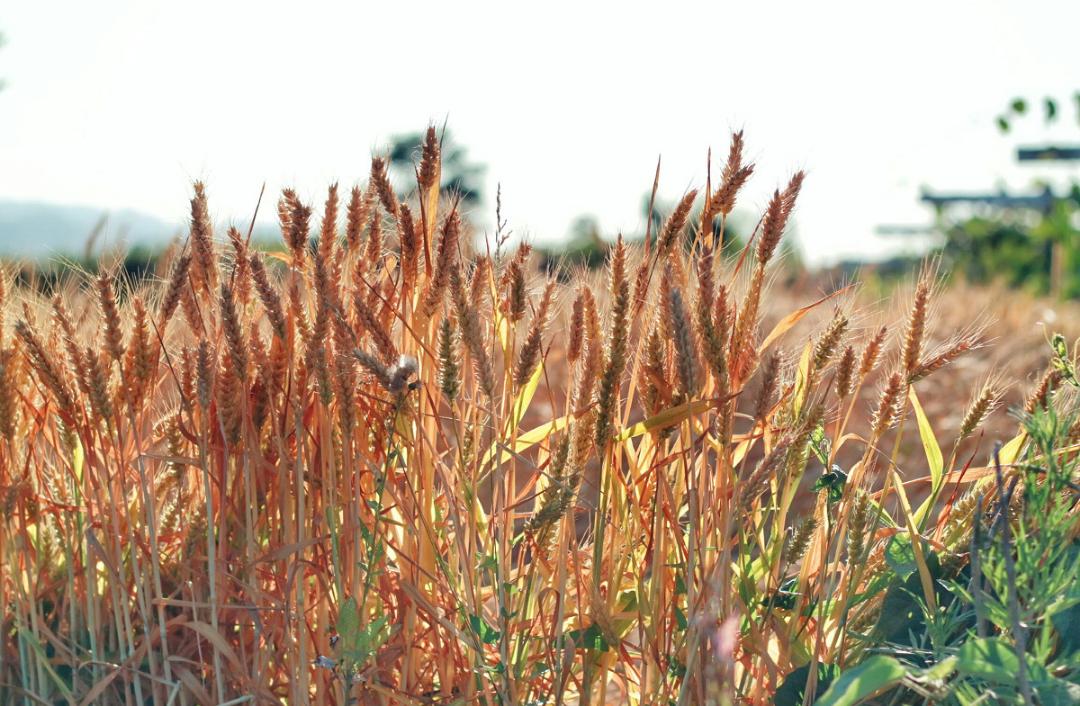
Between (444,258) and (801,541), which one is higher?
(444,258)

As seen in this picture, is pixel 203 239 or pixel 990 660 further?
pixel 203 239

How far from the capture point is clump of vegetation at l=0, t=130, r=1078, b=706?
4.10ft

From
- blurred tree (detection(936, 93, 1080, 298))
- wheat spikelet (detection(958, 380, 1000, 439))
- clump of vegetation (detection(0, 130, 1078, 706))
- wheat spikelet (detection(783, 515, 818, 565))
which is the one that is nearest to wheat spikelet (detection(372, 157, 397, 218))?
clump of vegetation (detection(0, 130, 1078, 706))

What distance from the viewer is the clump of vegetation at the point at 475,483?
1.25 meters

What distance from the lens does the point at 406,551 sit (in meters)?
1.46

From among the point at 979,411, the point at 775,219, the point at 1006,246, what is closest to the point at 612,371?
the point at 775,219

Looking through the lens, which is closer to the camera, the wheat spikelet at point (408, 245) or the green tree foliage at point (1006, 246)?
the wheat spikelet at point (408, 245)

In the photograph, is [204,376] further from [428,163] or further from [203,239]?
[428,163]

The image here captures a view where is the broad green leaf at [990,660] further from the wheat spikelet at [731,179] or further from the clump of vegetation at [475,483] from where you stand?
the wheat spikelet at [731,179]

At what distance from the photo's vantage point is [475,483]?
1.30 m

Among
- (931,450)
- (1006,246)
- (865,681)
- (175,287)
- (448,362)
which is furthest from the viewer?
(1006,246)

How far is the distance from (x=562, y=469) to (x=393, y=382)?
0.28 meters

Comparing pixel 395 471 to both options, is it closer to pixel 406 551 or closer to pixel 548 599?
pixel 406 551

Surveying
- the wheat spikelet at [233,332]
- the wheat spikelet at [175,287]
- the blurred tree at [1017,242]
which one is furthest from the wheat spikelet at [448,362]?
the blurred tree at [1017,242]
